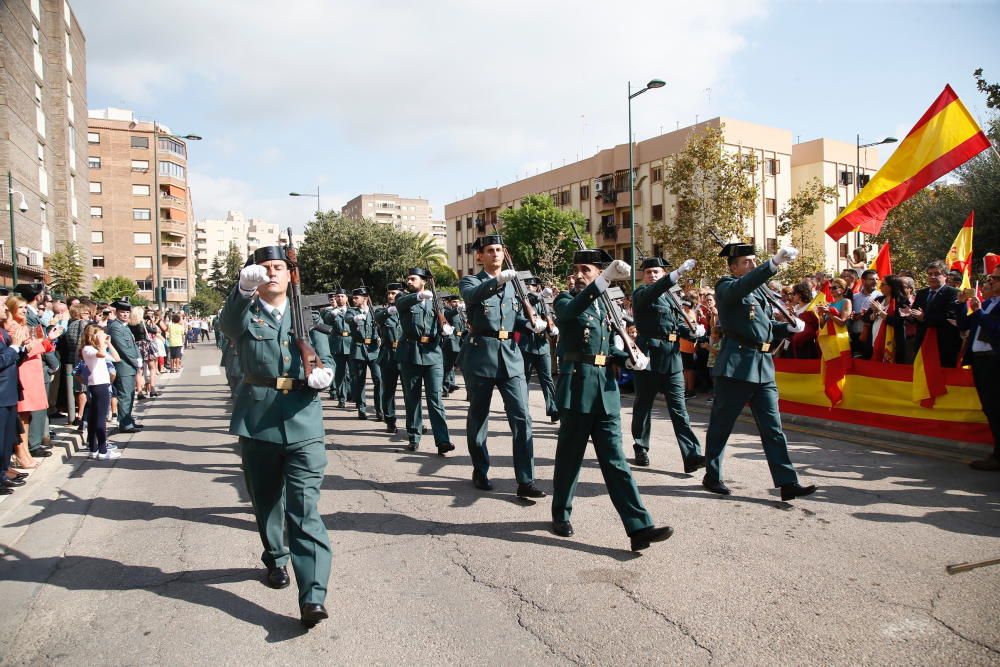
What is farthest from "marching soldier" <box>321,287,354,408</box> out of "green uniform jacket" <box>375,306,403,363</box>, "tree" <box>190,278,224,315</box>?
"tree" <box>190,278,224,315</box>

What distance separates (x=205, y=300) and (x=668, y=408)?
8952cm

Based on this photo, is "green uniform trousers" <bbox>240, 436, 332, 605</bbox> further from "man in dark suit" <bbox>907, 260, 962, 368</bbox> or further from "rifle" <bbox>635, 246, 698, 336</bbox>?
"man in dark suit" <bbox>907, 260, 962, 368</bbox>

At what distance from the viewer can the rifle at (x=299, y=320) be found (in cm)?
404

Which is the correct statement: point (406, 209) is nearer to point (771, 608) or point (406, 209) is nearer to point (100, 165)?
point (100, 165)

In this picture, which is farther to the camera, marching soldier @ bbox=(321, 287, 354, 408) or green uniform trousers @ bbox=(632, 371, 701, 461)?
marching soldier @ bbox=(321, 287, 354, 408)

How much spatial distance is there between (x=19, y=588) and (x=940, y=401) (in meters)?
8.64

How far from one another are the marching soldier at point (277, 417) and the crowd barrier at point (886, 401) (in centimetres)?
698

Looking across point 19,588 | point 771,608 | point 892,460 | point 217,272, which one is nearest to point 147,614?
point 19,588

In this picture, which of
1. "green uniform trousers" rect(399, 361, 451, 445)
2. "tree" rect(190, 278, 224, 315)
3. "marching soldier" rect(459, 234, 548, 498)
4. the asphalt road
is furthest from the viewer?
"tree" rect(190, 278, 224, 315)

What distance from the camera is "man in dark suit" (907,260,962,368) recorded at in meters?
8.23

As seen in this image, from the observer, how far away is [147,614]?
3.93m

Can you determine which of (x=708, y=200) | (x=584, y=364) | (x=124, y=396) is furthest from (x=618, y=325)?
(x=708, y=200)

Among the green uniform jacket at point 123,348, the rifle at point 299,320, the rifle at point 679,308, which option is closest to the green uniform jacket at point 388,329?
the green uniform jacket at point 123,348

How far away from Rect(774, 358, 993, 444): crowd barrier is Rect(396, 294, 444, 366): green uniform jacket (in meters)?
5.15
